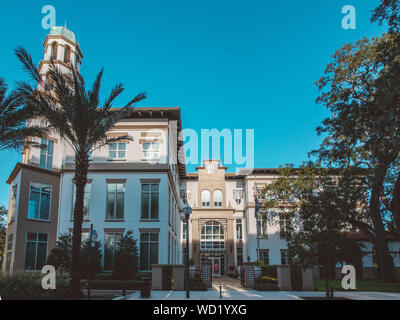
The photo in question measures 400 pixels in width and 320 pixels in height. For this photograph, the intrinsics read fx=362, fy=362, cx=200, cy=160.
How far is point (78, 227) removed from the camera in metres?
16.9

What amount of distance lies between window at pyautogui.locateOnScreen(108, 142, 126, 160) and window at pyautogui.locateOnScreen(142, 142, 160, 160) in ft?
5.45

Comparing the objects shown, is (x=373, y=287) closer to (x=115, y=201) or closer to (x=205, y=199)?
Answer: (x=115, y=201)

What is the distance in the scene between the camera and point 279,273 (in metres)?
21.9

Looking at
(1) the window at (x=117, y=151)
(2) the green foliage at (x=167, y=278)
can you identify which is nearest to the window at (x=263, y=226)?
(1) the window at (x=117, y=151)

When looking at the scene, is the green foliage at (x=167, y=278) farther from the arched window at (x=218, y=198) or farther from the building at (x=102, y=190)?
the arched window at (x=218, y=198)

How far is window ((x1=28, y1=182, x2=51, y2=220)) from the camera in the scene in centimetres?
2692

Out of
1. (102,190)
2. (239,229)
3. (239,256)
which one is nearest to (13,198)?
(102,190)

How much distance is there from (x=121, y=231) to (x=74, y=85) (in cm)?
1272

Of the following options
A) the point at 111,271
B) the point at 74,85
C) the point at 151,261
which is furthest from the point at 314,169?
the point at 74,85

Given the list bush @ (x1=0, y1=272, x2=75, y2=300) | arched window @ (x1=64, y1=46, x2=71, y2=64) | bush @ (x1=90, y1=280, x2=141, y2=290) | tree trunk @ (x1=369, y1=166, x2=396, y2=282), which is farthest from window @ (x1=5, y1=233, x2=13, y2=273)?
tree trunk @ (x1=369, y1=166, x2=396, y2=282)

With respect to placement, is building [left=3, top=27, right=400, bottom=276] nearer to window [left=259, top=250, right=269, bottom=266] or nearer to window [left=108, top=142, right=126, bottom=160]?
window [left=108, top=142, right=126, bottom=160]

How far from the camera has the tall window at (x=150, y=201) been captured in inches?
1089
